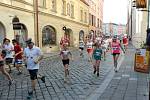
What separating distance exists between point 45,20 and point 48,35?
211cm

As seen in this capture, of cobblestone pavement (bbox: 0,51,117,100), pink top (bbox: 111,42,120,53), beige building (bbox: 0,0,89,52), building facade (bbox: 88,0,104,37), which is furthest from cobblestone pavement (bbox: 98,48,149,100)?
building facade (bbox: 88,0,104,37)

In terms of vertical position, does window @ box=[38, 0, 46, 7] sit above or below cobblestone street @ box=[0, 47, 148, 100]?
above

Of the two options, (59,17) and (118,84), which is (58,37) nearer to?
(59,17)

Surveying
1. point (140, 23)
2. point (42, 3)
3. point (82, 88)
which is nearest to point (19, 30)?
point (42, 3)

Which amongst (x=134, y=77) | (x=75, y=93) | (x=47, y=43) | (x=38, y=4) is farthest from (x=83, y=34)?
(x=75, y=93)

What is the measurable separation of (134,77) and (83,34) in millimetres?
38376

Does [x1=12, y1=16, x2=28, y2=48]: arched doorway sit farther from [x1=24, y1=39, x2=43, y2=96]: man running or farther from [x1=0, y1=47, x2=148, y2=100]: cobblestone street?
[x1=24, y1=39, x2=43, y2=96]: man running

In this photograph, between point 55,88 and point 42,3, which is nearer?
point 55,88

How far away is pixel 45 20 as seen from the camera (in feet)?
101

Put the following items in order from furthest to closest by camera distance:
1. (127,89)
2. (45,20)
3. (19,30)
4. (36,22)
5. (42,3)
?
1. (45,20)
2. (42,3)
3. (36,22)
4. (19,30)
5. (127,89)

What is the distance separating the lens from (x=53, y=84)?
36.2ft

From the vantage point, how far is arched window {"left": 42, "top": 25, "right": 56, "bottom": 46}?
31003 mm

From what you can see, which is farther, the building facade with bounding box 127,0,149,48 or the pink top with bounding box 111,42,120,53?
the building facade with bounding box 127,0,149,48

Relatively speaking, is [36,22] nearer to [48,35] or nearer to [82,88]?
[48,35]
